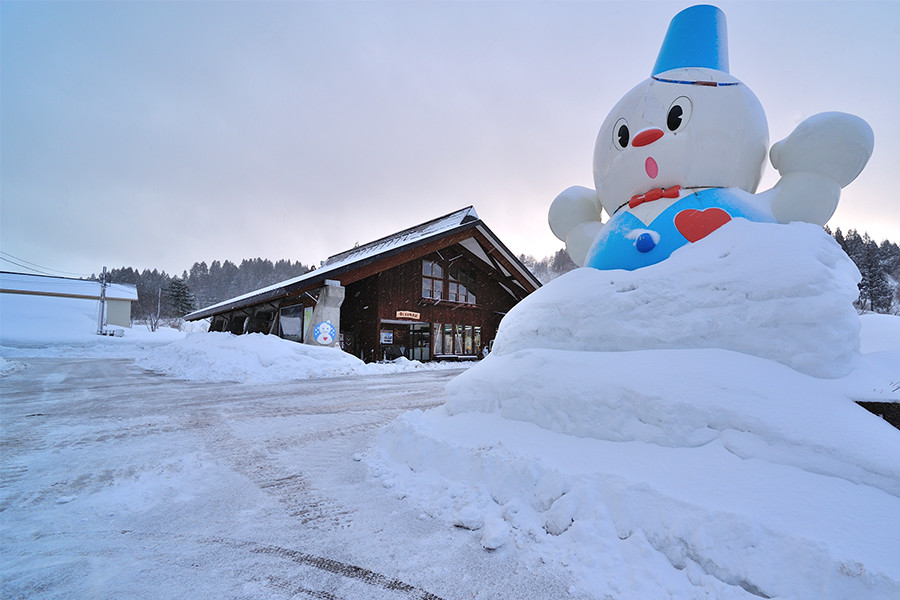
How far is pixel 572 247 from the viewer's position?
7.18 meters

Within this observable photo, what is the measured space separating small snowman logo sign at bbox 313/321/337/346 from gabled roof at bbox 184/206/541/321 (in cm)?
168

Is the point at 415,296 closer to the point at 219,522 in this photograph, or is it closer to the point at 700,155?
the point at 700,155

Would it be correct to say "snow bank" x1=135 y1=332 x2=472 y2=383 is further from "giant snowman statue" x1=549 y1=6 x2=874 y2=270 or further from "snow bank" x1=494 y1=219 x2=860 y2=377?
"giant snowman statue" x1=549 y1=6 x2=874 y2=270

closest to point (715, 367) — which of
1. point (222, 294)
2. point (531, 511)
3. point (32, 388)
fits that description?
point (531, 511)

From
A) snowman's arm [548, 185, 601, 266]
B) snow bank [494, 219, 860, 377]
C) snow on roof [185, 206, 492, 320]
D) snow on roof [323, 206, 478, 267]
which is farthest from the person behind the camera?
snow on roof [323, 206, 478, 267]

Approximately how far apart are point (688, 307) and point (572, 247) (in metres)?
3.30

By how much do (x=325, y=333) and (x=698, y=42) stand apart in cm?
1429

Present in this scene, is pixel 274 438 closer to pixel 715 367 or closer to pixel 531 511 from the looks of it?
pixel 531 511

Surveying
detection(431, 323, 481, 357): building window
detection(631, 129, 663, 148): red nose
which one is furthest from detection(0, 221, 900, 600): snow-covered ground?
detection(431, 323, 481, 357): building window

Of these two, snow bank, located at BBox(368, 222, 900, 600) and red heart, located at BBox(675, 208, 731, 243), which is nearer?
snow bank, located at BBox(368, 222, 900, 600)

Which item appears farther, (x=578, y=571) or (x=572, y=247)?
(x=572, y=247)

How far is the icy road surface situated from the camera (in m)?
2.22

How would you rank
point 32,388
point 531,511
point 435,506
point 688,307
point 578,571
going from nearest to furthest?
point 578,571
point 531,511
point 435,506
point 688,307
point 32,388

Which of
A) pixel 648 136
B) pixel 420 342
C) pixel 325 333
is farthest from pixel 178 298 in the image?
pixel 648 136
